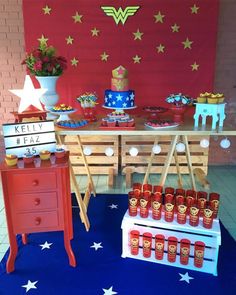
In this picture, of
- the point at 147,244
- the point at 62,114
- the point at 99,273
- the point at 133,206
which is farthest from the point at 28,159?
the point at 147,244

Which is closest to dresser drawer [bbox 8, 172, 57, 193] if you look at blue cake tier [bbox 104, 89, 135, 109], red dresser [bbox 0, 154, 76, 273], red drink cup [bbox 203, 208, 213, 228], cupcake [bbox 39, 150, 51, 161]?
red dresser [bbox 0, 154, 76, 273]

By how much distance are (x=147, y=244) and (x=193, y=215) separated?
1.40ft

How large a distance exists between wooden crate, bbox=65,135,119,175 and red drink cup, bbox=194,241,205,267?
6.33ft

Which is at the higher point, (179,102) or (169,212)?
(179,102)

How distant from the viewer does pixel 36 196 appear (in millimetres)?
2107

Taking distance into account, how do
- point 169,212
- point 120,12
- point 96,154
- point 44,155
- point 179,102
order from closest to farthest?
point 44,155
point 169,212
point 179,102
point 120,12
point 96,154

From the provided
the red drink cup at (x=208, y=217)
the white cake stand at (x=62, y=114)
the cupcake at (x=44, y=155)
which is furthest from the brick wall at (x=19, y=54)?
the cupcake at (x=44, y=155)

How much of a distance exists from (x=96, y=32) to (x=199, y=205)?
104 inches

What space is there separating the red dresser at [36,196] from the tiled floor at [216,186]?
24.6 inches

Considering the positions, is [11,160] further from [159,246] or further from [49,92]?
[159,246]

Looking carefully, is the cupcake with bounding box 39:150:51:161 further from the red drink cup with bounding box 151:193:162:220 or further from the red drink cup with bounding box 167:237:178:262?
the red drink cup with bounding box 167:237:178:262

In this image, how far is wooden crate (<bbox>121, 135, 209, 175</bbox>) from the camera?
4.05 m

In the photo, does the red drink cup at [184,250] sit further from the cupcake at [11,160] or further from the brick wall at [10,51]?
the brick wall at [10,51]

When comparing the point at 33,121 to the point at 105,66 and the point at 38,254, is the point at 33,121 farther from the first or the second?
the point at 105,66
